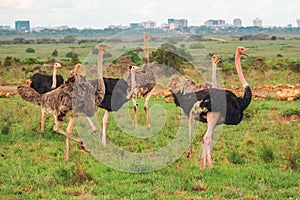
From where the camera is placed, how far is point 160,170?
7457 millimetres

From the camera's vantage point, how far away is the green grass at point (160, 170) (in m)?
6.38

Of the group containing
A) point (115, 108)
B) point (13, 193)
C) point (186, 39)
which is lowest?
point (13, 193)

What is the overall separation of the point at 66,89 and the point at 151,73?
Answer: 148 inches

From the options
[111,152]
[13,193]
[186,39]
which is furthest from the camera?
[186,39]

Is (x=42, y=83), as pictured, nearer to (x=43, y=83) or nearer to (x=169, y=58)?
(x=43, y=83)

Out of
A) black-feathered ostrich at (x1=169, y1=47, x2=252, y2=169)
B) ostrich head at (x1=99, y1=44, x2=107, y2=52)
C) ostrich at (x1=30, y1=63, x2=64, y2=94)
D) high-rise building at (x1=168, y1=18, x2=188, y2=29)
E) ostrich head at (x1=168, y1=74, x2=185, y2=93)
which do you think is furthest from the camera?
high-rise building at (x1=168, y1=18, x2=188, y2=29)

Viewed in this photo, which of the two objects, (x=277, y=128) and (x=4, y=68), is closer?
(x=277, y=128)

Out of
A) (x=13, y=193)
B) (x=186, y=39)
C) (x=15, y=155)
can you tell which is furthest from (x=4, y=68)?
(x=13, y=193)

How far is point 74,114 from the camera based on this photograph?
827cm

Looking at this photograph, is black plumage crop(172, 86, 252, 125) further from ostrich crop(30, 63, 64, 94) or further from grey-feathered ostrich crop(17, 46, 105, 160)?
ostrich crop(30, 63, 64, 94)

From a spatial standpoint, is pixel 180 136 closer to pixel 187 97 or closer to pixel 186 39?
pixel 187 97

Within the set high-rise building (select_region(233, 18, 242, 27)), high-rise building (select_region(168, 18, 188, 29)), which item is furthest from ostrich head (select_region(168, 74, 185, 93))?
high-rise building (select_region(233, 18, 242, 27))

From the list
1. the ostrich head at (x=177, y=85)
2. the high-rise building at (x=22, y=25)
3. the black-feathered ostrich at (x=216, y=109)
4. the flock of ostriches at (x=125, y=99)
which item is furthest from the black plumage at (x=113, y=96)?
the high-rise building at (x=22, y=25)

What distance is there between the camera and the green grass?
6383 mm
